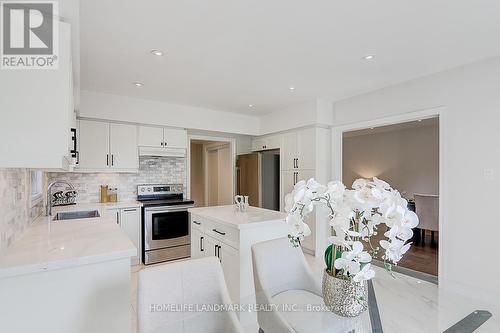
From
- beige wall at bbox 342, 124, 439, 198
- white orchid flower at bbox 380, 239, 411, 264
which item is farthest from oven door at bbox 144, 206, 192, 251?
beige wall at bbox 342, 124, 439, 198

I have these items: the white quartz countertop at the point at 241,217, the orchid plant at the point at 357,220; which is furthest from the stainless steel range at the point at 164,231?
the orchid plant at the point at 357,220

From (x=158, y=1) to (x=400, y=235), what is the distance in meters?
1.96

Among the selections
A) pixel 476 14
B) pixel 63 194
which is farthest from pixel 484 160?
pixel 63 194

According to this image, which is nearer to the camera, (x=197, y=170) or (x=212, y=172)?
(x=212, y=172)

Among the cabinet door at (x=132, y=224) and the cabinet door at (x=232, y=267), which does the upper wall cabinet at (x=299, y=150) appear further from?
the cabinet door at (x=132, y=224)

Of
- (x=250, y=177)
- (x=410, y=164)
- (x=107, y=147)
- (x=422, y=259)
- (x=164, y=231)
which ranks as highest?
(x=107, y=147)

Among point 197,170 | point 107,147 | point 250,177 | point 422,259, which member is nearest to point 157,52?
point 107,147

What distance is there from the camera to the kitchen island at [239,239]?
7.02 feet

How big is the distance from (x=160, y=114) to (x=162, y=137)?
0.37m

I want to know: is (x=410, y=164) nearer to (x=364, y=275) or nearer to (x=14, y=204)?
(x=364, y=275)

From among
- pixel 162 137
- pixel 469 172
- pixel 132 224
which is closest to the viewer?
pixel 469 172

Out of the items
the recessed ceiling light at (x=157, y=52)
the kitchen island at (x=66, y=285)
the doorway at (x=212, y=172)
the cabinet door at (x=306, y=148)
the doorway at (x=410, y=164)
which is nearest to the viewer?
the kitchen island at (x=66, y=285)

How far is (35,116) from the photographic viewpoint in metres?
1.23

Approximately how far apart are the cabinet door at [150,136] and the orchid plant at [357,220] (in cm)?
336
